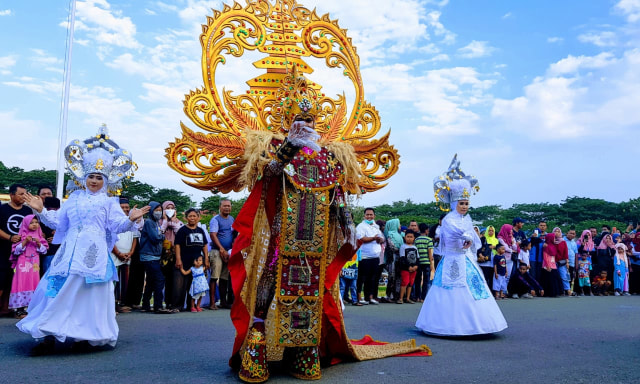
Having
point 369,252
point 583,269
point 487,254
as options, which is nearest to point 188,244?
point 369,252

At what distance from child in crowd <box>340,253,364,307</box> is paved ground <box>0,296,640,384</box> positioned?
1.62 meters

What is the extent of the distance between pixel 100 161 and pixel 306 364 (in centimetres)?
287

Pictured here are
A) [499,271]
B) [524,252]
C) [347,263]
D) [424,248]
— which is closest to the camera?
[347,263]

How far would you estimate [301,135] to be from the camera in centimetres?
378

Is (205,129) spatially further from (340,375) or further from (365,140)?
(340,375)

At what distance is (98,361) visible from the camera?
434 centimetres

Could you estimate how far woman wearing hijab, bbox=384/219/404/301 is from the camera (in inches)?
388

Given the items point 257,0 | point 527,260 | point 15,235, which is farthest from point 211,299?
point 527,260

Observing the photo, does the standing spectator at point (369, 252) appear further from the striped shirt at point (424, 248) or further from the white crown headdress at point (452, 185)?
the white crown headdress at point (452, 185)

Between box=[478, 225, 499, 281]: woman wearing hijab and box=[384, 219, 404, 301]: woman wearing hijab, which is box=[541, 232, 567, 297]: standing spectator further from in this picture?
box=[384, 219, 404, 301]: woman wearing hijab

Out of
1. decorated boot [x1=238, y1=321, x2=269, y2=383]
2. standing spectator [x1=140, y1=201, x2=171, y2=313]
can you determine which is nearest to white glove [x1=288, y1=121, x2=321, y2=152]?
decorated boot [x1=238, y1=321, x2=269, y2=383]

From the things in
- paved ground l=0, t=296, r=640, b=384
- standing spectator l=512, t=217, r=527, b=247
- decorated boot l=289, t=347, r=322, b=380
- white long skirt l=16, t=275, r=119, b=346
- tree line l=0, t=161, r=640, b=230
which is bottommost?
paved ground l=0, t=296, r=640, b=384

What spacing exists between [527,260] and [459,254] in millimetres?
6748

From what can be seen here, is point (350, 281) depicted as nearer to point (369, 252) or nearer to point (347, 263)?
point (369, 252)
